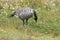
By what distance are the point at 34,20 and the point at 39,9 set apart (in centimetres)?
180

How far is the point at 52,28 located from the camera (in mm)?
13625

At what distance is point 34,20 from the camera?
14.0 meters

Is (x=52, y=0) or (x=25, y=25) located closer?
(x=25, y=25)

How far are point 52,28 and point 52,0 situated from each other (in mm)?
3703

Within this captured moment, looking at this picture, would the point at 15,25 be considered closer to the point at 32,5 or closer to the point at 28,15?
the point at 28,15

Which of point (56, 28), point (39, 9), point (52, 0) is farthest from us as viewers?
point (52, 0)

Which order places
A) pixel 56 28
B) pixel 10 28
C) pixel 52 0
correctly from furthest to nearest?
1. pixel 52 0
2. pixel 56 28
3. pixel 10 28

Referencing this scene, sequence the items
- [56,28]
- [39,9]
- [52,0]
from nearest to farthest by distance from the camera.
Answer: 1. [56,28]
2. [39,9]
3. [52,0]

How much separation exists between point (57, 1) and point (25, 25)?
4522mm

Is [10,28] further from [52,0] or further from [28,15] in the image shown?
[52,0]

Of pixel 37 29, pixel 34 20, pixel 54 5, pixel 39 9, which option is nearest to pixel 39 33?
pixel 37 29

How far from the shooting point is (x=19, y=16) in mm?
12883

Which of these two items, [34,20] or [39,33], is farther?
[34,20]

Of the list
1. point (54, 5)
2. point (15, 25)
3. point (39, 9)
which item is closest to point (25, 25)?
point (15, 25)
